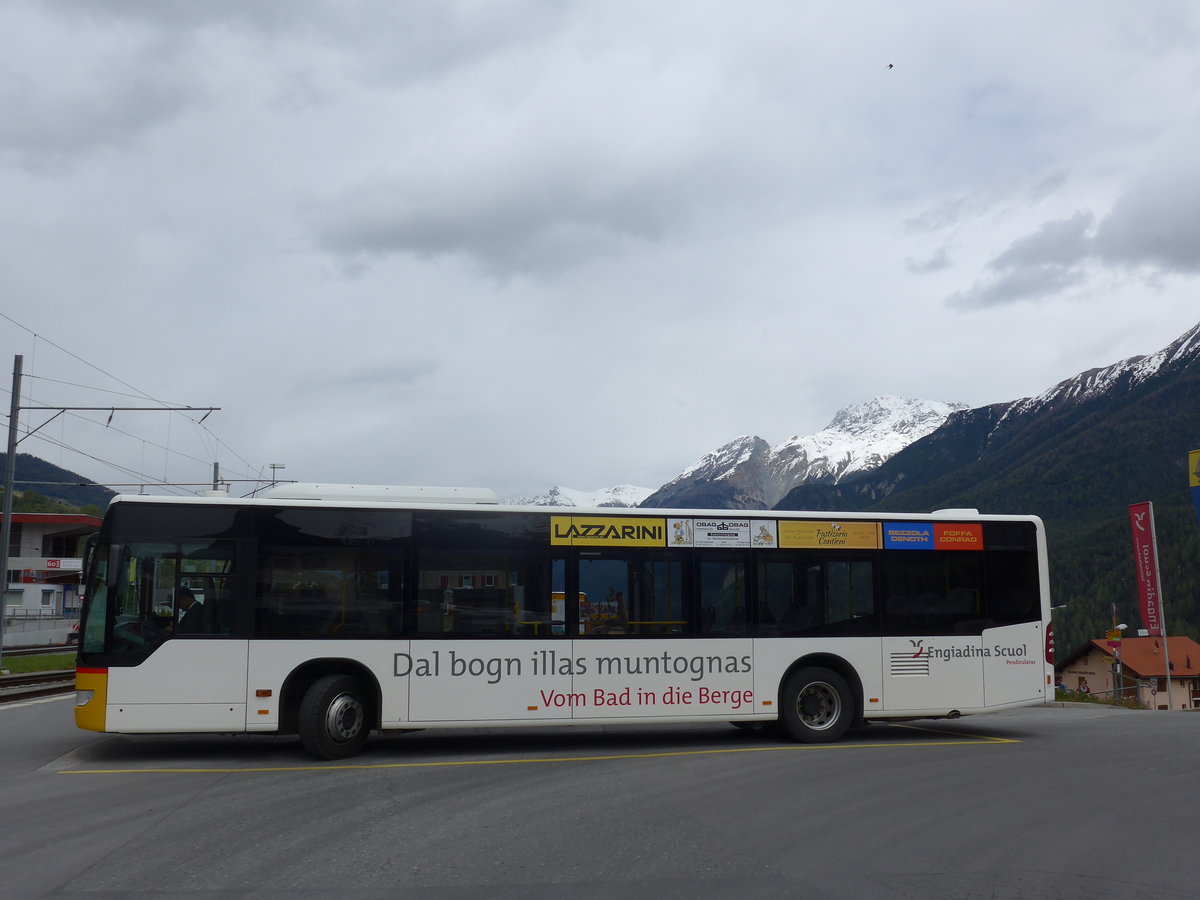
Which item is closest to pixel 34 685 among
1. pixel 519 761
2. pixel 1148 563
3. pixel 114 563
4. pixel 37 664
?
pixel 37 664

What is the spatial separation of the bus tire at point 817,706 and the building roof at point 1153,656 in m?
60.0

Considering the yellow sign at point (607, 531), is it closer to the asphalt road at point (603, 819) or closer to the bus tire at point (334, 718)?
the asphalt road at point (603, 819)

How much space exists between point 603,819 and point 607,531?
4661 millimetres

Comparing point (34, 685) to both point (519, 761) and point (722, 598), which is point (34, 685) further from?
point (722, 598)

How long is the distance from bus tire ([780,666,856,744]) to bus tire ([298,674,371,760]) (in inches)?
194

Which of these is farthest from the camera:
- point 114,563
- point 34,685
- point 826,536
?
point 34,685

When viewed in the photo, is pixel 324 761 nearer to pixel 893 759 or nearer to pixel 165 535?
pixel 165 535

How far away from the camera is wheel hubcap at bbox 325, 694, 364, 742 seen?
36.6 feet

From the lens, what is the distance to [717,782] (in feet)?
31.8

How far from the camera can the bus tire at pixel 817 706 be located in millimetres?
12508

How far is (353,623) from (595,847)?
515cm

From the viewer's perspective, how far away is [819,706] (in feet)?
41.9

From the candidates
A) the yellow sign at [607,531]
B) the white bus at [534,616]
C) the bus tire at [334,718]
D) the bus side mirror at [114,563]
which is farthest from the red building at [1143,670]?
the bus side mirror at [114,563]

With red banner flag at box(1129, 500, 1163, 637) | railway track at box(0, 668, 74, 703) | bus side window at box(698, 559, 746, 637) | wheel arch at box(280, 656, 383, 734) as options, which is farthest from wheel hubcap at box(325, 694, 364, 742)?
red banner flag at box(1129, 500, 1163, 637)
